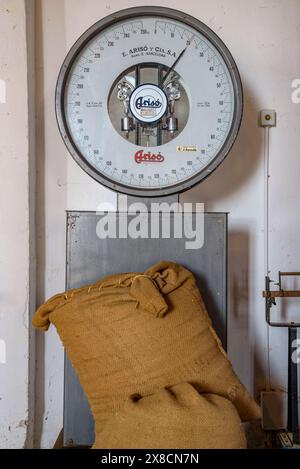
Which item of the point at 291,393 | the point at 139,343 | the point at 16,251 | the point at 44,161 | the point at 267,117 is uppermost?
the point at 267,117

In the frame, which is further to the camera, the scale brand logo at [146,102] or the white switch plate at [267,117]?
the white switch plate at [267,117]

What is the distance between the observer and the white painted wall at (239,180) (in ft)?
3.73

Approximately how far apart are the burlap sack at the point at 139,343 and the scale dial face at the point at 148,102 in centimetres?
21

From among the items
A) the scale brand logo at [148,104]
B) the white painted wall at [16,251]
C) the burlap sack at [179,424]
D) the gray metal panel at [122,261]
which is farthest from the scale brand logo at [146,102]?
the burlap sack at [179,424]

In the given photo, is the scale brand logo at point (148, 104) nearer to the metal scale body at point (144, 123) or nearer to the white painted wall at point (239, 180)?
the metal scale body at point (144, 123)

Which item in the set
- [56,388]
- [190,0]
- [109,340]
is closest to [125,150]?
[109,340]

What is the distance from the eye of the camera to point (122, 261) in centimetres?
83

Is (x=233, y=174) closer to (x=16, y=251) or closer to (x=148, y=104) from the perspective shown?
(x=148, y=104)

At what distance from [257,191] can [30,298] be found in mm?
702

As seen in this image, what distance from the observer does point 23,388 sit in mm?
1064

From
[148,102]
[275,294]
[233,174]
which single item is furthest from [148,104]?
[275,294]

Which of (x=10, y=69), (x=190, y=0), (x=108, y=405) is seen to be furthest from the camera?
(x=190, y=0)

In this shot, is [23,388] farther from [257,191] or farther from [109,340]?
[257,191]

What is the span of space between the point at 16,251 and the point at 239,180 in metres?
0.65
